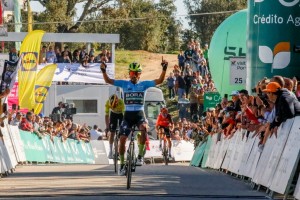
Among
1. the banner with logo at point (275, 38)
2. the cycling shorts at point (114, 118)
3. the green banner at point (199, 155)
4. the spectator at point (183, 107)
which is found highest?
the banner with logo at point (275, 38)

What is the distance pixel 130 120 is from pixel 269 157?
9.63ft

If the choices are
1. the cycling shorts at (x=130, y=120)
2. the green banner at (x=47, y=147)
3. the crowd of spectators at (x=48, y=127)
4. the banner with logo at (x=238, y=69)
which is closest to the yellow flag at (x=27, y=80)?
the crowd of spectators at (x=48, y=127)

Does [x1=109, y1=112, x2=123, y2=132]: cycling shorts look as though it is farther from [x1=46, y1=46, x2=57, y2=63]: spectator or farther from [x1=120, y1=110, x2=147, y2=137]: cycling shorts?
[x1=46, y1=46, x2=57, y2=63]: spectator

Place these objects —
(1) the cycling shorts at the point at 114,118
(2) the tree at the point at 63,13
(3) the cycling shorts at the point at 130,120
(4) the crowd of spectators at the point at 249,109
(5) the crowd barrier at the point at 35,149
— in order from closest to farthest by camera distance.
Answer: (4) the crowd of spectators at the point at 249,109
(3) the cycling shorts at the point at 130,120
(1) the cycling shorts at the point at 114,118
(5) the crowd barrier at the point at 35,149
(2) the tree at the point at 63,13

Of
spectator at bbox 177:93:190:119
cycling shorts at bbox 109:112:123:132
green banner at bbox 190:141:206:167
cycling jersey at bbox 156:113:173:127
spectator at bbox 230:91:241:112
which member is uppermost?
spectator at bbox 230:91:241:112

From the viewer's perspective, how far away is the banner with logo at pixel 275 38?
2609 cm

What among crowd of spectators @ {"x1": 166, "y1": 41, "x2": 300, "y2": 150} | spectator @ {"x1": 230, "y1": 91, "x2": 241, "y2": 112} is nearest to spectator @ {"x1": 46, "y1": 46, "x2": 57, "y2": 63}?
crowd of spectators @ {"x1": 166, "y1": 41, "x2": 300, "y2": 150}

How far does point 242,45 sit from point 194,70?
17.0 meters

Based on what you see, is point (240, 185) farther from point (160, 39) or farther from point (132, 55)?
point (160, 39)

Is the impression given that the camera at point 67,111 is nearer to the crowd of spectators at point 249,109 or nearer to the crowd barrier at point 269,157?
the crowd of spectators at point 249,109

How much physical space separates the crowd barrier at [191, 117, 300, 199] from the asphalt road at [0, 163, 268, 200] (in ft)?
0.98

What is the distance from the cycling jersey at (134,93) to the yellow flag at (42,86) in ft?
62.6

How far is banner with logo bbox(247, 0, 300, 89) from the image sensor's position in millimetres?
26094

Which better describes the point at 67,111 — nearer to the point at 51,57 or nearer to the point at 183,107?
the point at 51,57
